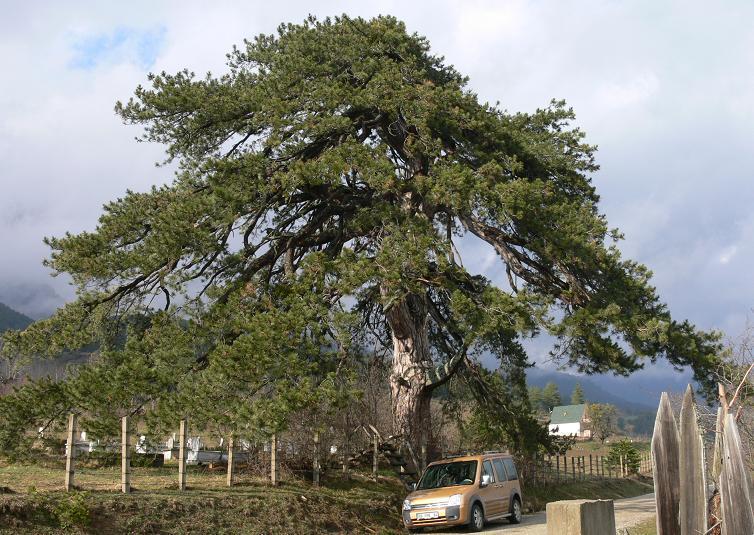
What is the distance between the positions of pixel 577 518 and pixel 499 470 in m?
14.8

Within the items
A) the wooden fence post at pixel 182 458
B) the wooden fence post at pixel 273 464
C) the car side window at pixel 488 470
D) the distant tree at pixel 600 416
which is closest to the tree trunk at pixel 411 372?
the car side window at pixel 488 470

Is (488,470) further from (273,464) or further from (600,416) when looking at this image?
(600,416)

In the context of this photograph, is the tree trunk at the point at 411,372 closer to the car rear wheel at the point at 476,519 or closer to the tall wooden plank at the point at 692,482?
the car rear wheel at the point at 476,519

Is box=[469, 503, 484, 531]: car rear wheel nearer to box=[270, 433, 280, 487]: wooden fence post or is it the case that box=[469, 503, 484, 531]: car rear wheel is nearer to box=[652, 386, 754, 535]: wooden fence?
box=[270, 433, 280, 487]: wooden fence post

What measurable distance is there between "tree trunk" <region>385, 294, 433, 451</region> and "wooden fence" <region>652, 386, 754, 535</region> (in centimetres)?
1671

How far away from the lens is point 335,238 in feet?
70.8

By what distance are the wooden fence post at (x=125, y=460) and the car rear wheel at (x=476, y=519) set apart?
294 inches

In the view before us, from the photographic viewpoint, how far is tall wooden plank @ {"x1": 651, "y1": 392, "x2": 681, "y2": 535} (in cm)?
454

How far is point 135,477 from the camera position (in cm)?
1709

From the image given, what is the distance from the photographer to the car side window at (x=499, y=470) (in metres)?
18.3

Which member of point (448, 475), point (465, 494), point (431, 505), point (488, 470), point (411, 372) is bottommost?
point (431, 505)

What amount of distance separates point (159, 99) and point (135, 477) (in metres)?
10.3

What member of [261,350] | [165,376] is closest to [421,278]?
[261,350]

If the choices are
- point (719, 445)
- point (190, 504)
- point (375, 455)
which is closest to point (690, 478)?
point (719, 445)
